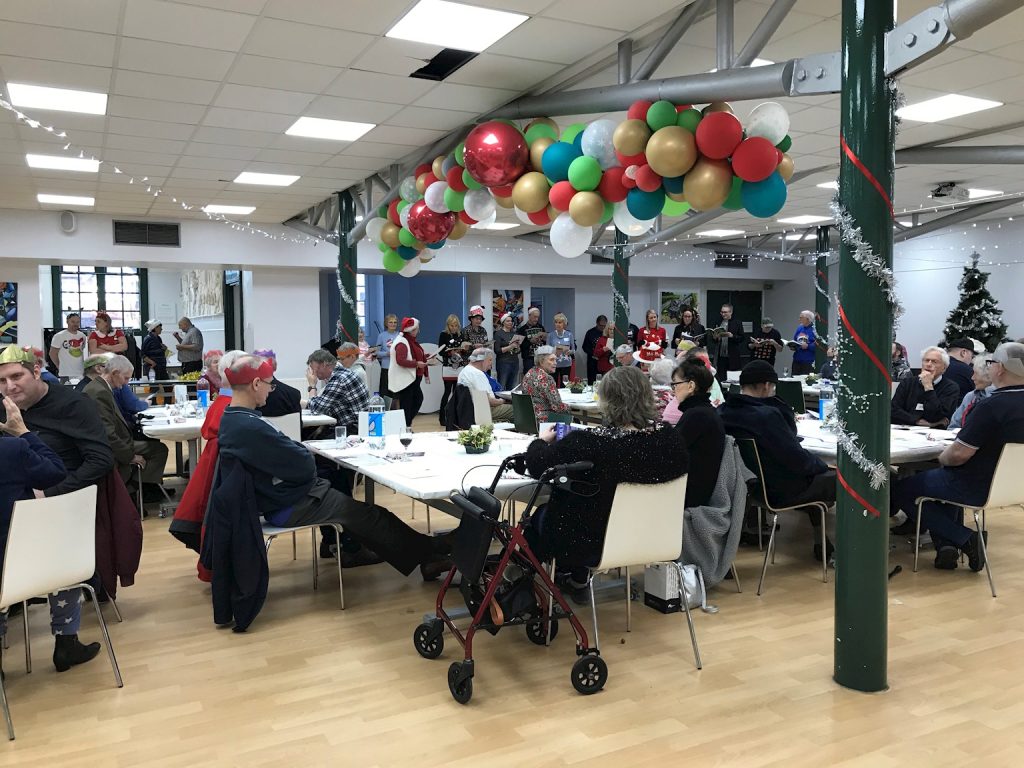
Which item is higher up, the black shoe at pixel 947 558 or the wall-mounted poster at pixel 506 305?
the wall-mounted poster at pixel 506 305

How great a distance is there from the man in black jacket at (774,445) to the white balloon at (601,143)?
1606 mm

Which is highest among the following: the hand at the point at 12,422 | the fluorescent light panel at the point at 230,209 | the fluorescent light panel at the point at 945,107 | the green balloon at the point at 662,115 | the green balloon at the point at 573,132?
the fluorescent light panel at the point at 945,107

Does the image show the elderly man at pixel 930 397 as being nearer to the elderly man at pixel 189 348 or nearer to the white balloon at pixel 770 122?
the white balloon at pixel 770 122

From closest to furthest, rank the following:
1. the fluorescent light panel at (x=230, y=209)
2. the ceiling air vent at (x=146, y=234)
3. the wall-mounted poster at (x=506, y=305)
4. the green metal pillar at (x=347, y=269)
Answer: the green metal pillar at (x=347, y=269) < the fluorescent light panel at (x=230, y=209) < the ceiling air vent at (x=146, y=234) < the wall-mounted poster at (x=506, y=305)

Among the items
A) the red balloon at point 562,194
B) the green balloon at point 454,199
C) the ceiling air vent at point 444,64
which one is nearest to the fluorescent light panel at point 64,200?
the green balloon at point 454,199

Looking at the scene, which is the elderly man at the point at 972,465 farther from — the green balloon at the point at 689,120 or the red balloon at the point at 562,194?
the red balloon at the point at 562,194

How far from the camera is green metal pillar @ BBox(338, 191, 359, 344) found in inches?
411

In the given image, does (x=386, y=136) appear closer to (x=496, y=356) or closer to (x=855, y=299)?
(x=855, y=299)

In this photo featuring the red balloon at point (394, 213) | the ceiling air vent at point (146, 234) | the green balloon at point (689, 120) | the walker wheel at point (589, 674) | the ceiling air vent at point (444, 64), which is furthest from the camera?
the ceiling air vent at point (146, 234)

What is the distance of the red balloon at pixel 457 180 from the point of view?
21.1ft

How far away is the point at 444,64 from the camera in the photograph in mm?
5586

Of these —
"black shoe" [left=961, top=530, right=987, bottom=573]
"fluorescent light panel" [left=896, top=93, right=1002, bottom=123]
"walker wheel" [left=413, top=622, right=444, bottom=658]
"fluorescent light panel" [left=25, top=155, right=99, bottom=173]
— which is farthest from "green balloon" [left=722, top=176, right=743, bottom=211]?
"fluorescent light panel" [left=25, top=155, right=99, bottom=173]

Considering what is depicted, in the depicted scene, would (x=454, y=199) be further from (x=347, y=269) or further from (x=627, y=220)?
(x=347, y=269)

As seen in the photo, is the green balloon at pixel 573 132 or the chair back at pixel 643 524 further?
the green balloon at pixel 573 132
